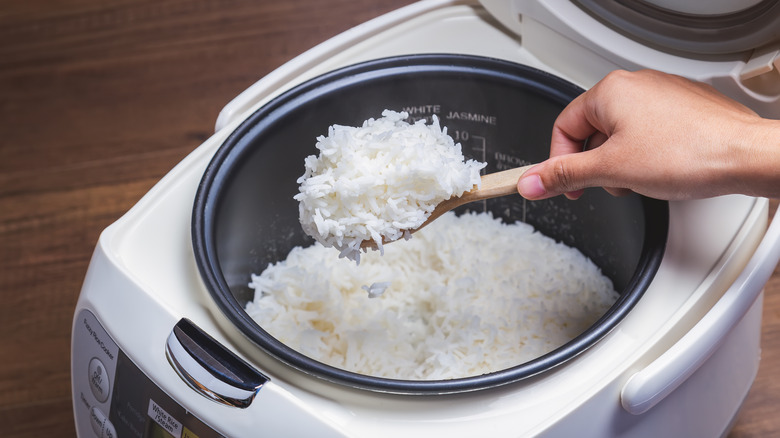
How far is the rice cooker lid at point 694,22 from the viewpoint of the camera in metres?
0.91

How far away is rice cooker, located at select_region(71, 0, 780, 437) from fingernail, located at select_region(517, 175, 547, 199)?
137 mm

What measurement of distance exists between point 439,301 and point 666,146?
16.5 inches

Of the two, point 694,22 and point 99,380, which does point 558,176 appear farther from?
point 99,380

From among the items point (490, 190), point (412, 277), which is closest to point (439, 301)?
point (412, 277)

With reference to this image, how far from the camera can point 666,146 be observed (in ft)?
2.77

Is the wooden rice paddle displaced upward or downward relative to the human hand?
downward

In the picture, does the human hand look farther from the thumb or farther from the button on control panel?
the button on control panel

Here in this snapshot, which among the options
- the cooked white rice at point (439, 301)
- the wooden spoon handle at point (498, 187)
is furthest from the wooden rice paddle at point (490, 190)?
the cooked white rice at point (439, 301)

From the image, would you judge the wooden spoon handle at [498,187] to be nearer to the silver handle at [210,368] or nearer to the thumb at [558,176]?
the thumb at [558,176]

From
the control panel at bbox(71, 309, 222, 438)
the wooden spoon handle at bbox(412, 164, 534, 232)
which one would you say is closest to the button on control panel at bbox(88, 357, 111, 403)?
the control panel at bbox(71, 309, 222, 438)

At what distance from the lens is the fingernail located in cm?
91

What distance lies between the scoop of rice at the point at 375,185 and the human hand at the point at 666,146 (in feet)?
0.33

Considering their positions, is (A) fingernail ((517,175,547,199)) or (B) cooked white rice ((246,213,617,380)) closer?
(A) fingernail ((517,175,547,199))

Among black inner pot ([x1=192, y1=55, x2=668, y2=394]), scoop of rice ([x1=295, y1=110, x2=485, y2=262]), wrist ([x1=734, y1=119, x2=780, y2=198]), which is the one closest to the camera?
wrist ([x1=734, y1=119, x2=780, y2=198])
